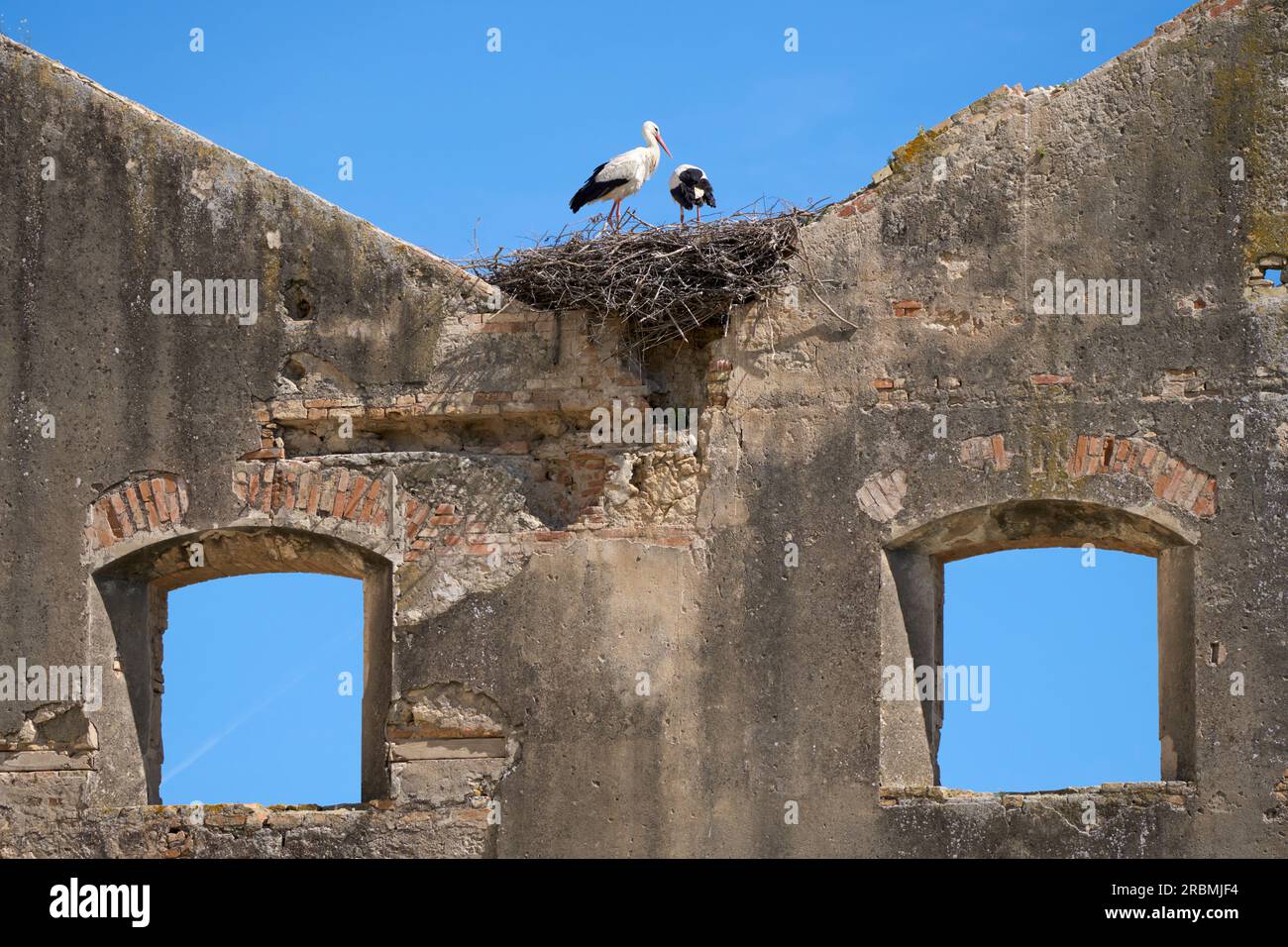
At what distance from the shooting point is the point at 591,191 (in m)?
13.1

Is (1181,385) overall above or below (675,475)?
above

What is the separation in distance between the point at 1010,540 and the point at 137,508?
4.44 metres

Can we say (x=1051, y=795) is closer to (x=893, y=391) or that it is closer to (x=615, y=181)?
(x=893, y=391)

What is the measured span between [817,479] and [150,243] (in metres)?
3.69

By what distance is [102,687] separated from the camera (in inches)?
469

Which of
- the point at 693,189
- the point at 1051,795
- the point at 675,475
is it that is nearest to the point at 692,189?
the point at 693,189

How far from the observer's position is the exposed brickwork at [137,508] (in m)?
11.9

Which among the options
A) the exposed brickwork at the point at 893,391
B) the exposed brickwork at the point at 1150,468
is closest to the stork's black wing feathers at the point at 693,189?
the exposed brickwork at the point at 893,391

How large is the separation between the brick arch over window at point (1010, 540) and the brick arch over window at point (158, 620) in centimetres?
254

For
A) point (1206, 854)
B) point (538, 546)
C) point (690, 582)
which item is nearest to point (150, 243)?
point (538, 546)

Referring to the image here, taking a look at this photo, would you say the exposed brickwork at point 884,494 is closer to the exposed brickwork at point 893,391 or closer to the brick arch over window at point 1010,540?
the brick arch over window at point 1010,540

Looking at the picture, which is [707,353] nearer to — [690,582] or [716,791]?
[690,582]

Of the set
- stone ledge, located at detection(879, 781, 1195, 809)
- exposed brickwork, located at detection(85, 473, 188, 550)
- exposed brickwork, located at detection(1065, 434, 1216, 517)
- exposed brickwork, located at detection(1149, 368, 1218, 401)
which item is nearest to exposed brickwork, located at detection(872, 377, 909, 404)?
exposed brickwork, located at detection(1065, 434, 1216, 517)
